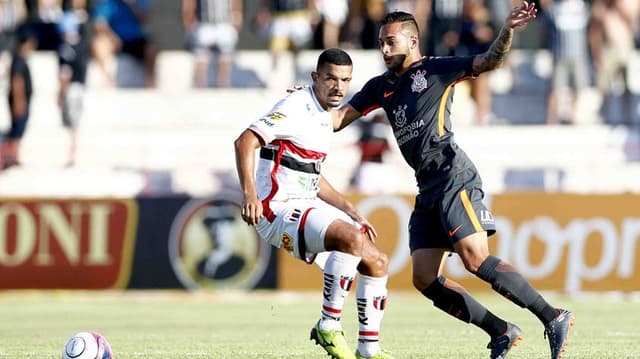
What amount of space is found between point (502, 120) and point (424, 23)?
6.82 ft

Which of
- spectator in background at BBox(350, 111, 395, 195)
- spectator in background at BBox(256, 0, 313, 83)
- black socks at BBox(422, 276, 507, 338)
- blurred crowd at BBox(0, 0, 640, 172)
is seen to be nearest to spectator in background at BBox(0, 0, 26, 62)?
blurred crowd at BBox(0, 0, 640, 172)

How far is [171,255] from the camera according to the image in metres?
18.9

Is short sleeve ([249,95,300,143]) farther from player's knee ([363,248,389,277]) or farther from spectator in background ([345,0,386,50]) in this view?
spectator in background ([345,0,386,50])

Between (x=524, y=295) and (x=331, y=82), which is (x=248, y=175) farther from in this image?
(x=524, y=295)

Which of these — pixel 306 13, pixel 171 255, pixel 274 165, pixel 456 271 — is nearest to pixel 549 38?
pixel 306 13

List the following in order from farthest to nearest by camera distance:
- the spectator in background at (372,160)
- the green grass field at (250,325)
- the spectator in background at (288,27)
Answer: the spectator in background at (288,27) → the spectator in background at (372,160) → the green grass field at (250,325)

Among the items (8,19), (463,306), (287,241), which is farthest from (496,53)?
(8,19)

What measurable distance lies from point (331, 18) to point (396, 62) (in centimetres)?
1337

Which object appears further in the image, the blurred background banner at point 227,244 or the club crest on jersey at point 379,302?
the blurred background banner at point 227,244

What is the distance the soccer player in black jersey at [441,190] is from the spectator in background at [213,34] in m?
13.1

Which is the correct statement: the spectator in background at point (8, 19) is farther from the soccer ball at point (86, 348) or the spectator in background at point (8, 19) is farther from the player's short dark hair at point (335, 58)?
the soccer ball at point (86, 348)

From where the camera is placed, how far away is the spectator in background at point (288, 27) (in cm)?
2255

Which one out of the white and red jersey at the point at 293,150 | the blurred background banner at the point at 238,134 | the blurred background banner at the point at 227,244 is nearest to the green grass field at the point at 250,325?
the blurred background banner at the point at 227,244

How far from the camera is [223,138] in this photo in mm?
22469
